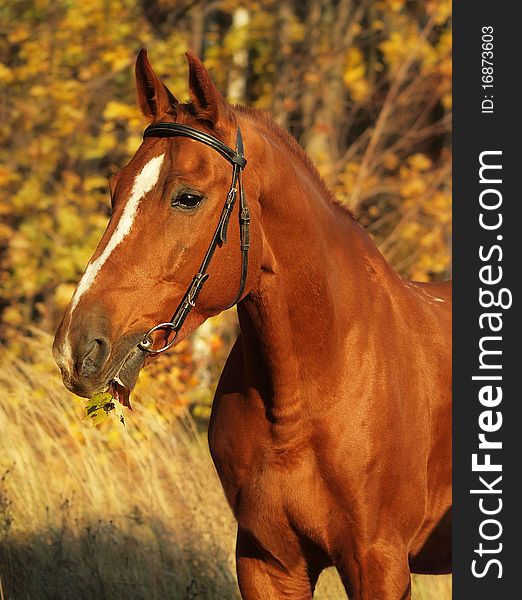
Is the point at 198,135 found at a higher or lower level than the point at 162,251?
higher

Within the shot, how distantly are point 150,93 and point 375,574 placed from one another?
1.84 m

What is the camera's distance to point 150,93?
3.49 metres

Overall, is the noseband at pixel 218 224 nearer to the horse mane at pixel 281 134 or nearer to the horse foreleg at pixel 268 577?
the horse mane at pixel 281 134

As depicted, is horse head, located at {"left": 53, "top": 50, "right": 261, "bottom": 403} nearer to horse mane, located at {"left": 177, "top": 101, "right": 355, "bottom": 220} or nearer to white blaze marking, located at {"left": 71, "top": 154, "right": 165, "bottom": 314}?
white blaze marking, located at {"left": 71, "top": 154, "right": 165, "bottom": 314}

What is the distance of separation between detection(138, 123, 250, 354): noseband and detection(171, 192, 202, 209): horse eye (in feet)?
0.33

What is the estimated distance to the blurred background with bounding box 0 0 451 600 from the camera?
18.2 ft

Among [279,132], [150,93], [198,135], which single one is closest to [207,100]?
[198,135]

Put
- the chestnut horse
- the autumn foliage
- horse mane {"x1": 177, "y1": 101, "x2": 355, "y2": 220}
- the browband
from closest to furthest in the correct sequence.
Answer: the chestnut horse → the browband → horse mane {"x1": 177, "y1": 101, "x2": 355, "y2": 220} → the autumn foliage

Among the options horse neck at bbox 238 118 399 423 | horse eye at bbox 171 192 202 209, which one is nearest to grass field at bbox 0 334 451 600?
horse neck at bbox 238 118 399 423

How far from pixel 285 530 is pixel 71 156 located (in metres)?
6.94

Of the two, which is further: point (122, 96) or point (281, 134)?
point (122, 96)

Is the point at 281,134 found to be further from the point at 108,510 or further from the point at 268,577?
the point at 108,510

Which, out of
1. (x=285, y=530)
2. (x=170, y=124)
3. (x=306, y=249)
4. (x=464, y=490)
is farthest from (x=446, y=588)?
(x=170, y=124)

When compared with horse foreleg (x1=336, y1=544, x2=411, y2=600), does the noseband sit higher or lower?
higher
